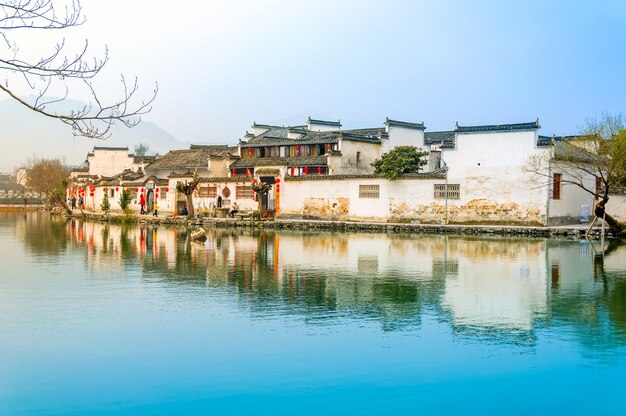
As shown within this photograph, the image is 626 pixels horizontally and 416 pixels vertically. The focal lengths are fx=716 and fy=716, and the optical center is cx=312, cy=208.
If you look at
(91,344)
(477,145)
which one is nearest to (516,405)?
(91,344)

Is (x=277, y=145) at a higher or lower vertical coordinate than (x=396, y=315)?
higher

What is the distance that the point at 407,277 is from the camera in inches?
665

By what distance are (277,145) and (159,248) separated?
2358cm

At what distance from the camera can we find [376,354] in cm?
954

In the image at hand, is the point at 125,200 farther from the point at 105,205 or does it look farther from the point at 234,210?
the point at 234,210

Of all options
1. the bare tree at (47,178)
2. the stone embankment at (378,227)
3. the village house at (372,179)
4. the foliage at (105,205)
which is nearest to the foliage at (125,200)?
the stone embankment at (378,227)

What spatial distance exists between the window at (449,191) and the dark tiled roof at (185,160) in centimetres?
2071

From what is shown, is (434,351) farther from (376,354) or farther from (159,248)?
(159,248)

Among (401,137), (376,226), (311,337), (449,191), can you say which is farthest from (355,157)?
(311,337)

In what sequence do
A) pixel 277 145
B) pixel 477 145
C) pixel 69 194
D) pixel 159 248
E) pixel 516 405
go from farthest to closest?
pixel 69 194
pixel 277 145
pixel 477 145
pixel 159 248
pixel 516 405

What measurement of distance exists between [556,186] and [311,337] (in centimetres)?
2546

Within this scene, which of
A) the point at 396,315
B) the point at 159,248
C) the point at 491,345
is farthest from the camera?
the point at 159,248

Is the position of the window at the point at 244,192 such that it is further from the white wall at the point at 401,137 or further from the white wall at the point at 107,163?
the white wall at the point at 107,163

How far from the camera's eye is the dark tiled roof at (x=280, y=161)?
4267cm
